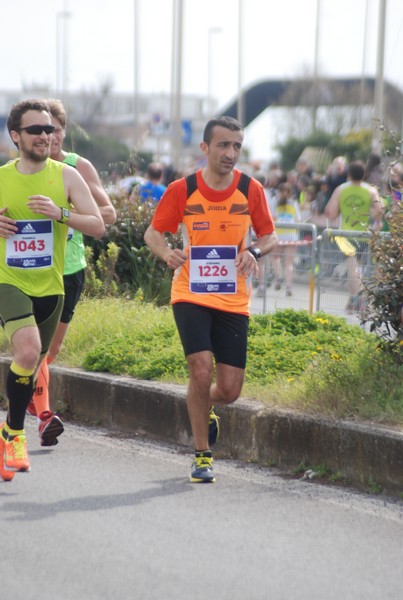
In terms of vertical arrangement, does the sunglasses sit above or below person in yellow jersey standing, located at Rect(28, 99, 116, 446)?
above

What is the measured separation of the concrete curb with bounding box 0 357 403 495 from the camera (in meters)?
6.66

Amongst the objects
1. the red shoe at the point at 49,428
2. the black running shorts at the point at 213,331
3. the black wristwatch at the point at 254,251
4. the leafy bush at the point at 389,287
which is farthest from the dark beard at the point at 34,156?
the leafy bush at the point at 389,287

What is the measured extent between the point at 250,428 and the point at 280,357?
1364mm

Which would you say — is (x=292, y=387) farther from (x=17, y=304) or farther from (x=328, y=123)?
(x=328, y=123)

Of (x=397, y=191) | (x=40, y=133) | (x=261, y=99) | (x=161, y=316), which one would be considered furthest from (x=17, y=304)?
(x=261, y=99)

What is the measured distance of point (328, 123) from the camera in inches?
2226

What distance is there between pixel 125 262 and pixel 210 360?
19.5 ft

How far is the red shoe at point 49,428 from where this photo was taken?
7.59 metres

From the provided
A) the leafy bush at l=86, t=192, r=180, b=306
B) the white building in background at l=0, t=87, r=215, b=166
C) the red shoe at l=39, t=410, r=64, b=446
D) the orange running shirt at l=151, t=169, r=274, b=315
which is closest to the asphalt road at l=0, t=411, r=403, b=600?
the red shoe at l=39, t=410, r=64, b=446

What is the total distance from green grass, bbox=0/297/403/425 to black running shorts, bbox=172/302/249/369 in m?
0.61

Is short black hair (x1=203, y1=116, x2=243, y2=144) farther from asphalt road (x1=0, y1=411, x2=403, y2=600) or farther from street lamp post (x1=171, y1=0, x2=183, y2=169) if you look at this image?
street lamp post (x1=171, y1=0, x2=183, y2=169)

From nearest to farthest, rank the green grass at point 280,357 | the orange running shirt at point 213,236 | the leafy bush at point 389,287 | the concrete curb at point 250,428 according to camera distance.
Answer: the concrete curb at point 250,428 < the orange running shirt at point 213,236 < the green grass at point 280,357 < the leafy bush at point 389,287

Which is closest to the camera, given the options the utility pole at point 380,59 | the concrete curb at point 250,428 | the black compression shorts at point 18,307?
the concrete curb at point 250,428

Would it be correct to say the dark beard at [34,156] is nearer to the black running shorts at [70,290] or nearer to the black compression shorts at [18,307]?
the black compression shorts at [18,307]
